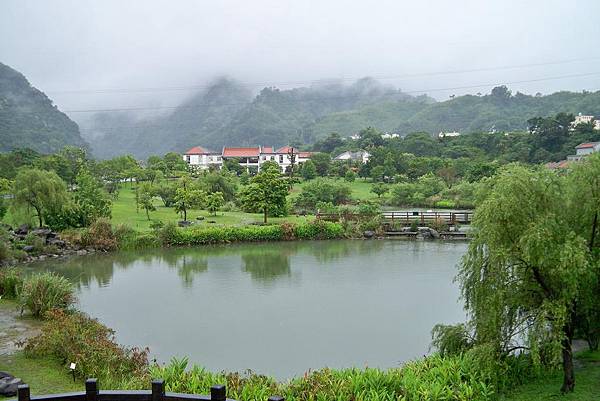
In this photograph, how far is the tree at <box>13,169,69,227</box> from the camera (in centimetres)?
2328

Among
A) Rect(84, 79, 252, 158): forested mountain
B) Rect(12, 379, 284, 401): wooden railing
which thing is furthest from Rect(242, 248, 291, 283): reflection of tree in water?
Rect(84, 79, 252, 158): forested mountain

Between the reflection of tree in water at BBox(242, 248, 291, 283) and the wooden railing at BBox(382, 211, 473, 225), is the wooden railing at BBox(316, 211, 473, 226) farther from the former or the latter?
the reflection of tree in water at BBox(242, 248, 291, 283)

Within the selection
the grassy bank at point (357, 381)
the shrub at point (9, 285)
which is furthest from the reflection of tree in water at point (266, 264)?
the grassy bank at point (357, 381)

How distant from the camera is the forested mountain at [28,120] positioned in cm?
7156

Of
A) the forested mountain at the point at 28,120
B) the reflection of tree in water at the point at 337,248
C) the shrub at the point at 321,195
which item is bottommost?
the reflection of tree in water at the point at 337,248

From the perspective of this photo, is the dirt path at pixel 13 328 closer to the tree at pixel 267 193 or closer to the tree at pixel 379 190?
the tree at pixel 267 193

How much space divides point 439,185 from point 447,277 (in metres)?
22.8

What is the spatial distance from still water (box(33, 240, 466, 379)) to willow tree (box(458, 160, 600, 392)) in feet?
9.06

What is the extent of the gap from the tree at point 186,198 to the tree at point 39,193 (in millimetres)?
5645

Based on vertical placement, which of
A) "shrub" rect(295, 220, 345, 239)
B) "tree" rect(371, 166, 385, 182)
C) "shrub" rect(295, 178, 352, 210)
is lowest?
"shrub" rect(295, 220, 345, 239)

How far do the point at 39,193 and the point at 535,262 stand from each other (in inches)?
856

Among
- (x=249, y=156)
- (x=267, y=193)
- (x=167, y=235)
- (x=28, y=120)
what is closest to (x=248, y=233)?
(x=167, y=235)

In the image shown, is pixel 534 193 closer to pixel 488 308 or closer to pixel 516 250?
pixel 516 250

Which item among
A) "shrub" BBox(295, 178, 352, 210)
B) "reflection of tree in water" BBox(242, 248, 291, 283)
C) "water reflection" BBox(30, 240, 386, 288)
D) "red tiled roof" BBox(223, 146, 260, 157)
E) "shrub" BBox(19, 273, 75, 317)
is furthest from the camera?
"red tiled roof" BBox(223, 146, 260, 157)
